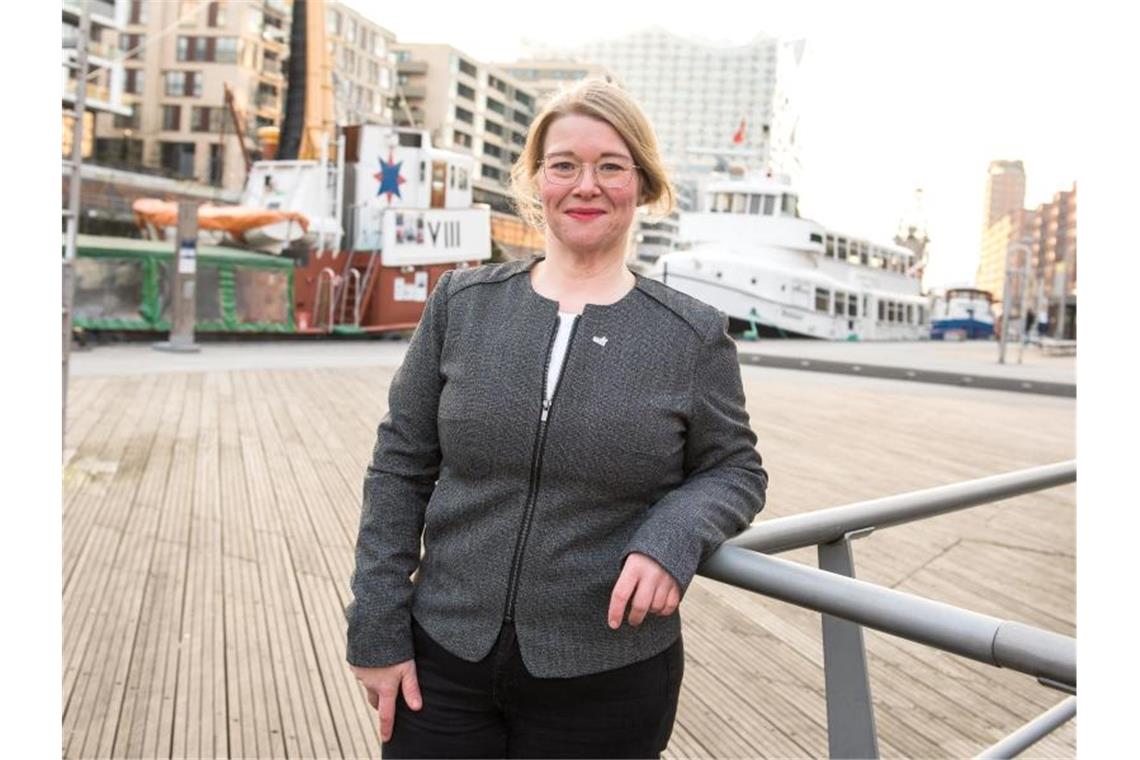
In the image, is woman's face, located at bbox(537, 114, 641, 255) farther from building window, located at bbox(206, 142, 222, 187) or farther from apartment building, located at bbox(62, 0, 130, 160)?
building window, located at bbox(206, 142, 222, 187)

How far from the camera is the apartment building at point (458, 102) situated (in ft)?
249

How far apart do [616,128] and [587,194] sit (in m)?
0.08

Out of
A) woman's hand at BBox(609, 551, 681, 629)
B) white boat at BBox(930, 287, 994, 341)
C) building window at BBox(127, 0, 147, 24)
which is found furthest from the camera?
building window at BBox(127, 0, 147, 24)

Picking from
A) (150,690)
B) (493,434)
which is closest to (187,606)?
A: (150,690)

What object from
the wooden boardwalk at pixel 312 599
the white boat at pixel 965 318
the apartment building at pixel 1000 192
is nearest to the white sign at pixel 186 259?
the wooden boardwalk at pixel 312 599

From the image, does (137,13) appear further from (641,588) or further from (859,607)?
(859,607)

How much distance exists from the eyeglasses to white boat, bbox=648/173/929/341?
24505 mm

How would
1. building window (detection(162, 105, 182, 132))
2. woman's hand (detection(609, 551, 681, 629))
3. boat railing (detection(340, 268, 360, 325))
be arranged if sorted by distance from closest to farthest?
woman's hand (detection(609, 551, 681, 629)) < boat railing (detection(340, 268, 360, 325)) < building window (detection(162, 105, 182, 132))

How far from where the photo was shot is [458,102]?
7675 centimetres

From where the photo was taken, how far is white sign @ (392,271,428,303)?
1847 cm

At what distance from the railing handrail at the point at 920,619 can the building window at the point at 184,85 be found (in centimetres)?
5926

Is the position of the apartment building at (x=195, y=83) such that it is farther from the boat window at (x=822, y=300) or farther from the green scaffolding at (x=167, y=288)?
the green scaffolding at (x=167, y=288)

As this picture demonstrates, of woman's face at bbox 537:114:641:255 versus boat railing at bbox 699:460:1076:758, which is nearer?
boat railing at bbox 699:460:1076:758

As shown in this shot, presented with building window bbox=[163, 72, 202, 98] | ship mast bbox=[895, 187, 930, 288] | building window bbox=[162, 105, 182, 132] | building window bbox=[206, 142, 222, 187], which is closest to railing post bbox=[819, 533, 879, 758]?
ship mast bbox=[895, 187, 930, 288]
